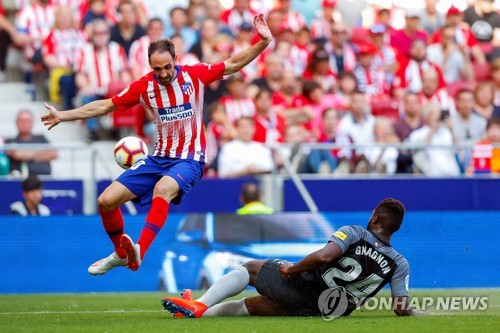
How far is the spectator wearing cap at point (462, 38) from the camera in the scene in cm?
2219

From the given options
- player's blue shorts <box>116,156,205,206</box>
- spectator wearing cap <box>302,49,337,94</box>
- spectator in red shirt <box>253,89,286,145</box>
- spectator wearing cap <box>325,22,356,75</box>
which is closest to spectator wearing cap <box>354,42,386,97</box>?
spectator wearing cap <box>325,22,356,75</box>

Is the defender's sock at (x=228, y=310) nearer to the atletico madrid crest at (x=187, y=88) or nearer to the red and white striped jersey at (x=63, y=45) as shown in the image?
the atletico madrid crest at (x=187, y=88)

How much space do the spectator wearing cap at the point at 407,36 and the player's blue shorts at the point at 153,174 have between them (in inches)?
431

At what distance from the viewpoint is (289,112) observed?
18719 millimetres

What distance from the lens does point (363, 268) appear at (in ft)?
32.4

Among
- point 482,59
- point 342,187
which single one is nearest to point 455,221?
point 342,187

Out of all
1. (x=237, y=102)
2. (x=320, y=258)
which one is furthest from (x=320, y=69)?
(x=320, y=258)

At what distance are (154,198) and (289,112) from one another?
Result: 26.2ft

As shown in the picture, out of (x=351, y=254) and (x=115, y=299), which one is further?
(x=115, y=299)

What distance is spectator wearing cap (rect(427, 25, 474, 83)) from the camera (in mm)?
21750

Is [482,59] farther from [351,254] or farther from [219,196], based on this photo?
[351,254]

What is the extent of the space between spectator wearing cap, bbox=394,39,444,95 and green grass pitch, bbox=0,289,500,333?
8971mm

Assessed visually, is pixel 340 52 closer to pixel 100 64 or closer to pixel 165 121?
pixel 100 64

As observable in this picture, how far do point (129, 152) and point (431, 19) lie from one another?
495 inches
